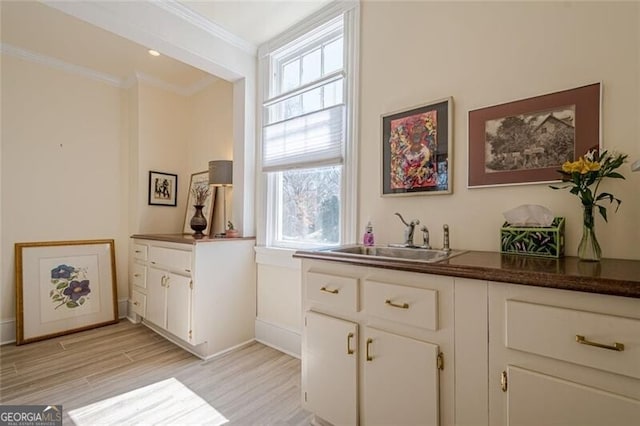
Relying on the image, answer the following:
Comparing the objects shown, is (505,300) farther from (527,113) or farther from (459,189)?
(527,113)

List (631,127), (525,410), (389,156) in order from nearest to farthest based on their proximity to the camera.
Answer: (525,410) < (631,127) < (389,156)

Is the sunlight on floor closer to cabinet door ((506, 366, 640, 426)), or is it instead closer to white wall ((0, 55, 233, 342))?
cabinet door ((506, 366, 640, 426))

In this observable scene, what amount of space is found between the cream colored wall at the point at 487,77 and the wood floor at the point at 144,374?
1271 mm

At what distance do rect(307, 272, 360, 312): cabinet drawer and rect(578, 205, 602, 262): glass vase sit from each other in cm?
94

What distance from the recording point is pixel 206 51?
2451mm

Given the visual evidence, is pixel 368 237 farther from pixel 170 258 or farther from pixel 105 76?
pixel 105 76

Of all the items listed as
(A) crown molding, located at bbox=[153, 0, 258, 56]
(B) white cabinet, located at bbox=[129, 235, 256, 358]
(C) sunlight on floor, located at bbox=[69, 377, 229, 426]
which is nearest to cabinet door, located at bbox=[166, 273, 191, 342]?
(B) white cabinet, located at bbox=[129, 235, 256, 358]

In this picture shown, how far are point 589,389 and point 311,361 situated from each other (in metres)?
1.14

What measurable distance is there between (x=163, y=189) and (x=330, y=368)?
2.97 m

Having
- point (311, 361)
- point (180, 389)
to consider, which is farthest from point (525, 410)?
point (180, 389)

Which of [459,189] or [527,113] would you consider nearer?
[527,113]

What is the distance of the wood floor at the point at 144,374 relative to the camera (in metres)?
1.77

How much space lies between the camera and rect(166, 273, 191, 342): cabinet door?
2.35 m

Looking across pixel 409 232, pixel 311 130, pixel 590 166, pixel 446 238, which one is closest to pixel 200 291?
pixel 311 130
